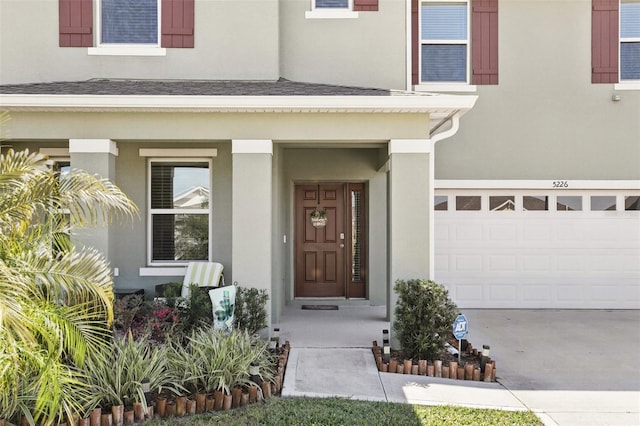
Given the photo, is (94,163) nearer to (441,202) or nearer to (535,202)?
(441,202)

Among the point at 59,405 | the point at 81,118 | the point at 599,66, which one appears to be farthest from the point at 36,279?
the point at 599,66

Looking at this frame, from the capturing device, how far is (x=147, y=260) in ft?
25.0

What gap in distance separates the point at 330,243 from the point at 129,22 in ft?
17.7

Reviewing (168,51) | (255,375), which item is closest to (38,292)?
→ (255,375)

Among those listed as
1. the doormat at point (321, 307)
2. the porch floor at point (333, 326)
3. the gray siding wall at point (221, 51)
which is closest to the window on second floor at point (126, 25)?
the gray siding wall at point (221, 51)

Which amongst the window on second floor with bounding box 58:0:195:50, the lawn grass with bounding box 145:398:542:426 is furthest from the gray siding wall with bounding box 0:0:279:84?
the lawn grass with bounding box 145:398:542:426

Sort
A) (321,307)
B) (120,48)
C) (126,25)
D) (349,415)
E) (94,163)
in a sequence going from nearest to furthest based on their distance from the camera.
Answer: (349,415) < (94,163) < (120,48) < (126,25) < (321,307)

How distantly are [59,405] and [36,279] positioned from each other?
1056 millimetres

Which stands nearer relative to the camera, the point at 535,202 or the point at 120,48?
the point at 120,48

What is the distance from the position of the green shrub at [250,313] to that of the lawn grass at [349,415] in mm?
A: 1550

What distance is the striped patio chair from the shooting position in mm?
7199

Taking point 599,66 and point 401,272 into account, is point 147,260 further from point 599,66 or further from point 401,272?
point 599,66

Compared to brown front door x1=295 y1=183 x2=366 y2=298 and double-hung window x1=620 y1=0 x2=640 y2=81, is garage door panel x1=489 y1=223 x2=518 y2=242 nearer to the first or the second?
brown front door x1=295 y1=183 x2=366 y2=298

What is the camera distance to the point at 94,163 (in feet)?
20.7
